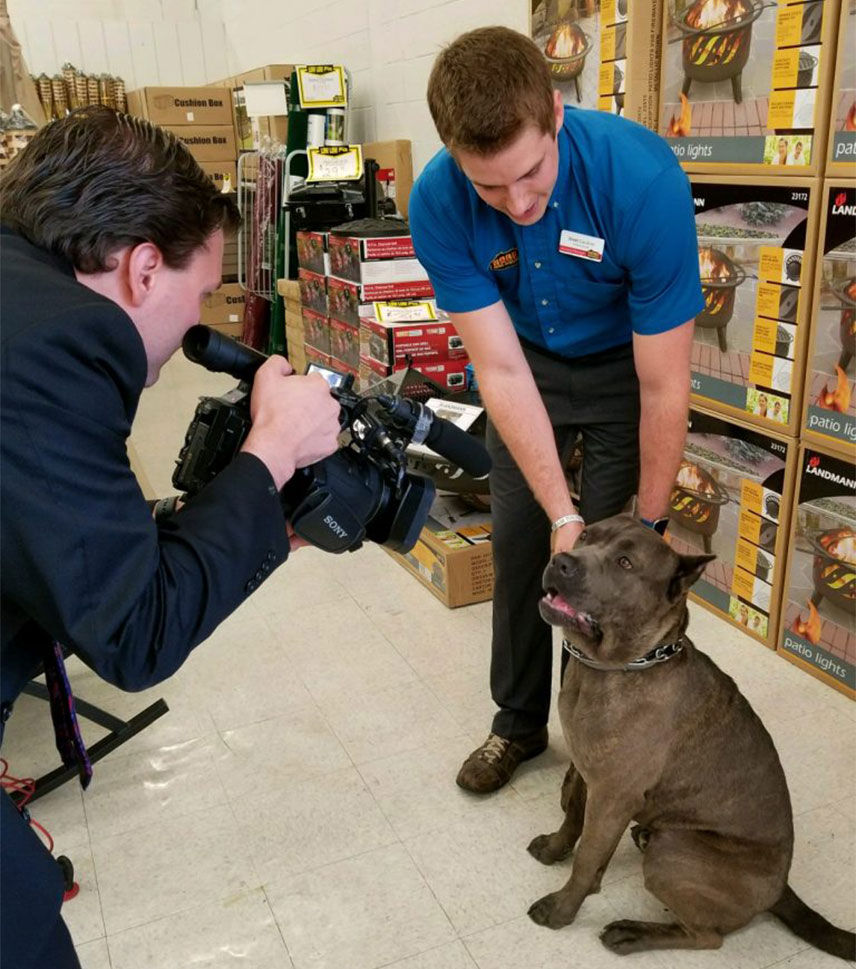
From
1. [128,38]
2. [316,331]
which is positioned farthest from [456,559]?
[128,38]

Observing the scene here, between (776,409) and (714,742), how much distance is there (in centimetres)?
127

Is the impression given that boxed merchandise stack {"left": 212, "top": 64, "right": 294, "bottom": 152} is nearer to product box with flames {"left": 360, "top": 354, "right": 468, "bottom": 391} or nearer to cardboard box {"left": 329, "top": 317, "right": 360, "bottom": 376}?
cardboard box {"left": 329, "top": 317, "right": 360, "bottom": 376}

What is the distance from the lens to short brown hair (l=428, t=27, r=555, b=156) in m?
1.50

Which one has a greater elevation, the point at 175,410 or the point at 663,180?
A: the point at 663,180

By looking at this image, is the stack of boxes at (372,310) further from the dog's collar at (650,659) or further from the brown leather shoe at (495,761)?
the dog's collar at (650,659)

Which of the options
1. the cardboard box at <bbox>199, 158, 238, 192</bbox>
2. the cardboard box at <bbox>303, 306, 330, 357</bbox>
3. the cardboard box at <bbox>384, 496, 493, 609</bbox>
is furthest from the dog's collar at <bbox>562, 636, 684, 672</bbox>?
the cardboard box at <bbox>199, 158, 238, 192</bbox>

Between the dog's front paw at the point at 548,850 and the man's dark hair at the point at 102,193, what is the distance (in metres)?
1.57

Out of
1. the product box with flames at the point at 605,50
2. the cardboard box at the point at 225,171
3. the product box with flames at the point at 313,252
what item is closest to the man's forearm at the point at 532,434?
the product box with flames at the point at 605,50

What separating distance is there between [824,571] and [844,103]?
4.11ft

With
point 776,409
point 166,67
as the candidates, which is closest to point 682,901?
point 776,409

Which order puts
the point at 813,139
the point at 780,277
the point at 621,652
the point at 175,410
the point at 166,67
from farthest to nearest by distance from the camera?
the point at 166,67 → the point at 175,410 → the point at 780,277 → the point at 813,139 → the point at 621,652

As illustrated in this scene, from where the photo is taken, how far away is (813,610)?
2.60 meters

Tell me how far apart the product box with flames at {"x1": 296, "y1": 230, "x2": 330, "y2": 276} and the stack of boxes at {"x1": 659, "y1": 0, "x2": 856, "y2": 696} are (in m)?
2.45

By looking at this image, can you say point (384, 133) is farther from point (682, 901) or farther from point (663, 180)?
point (682, 901)
